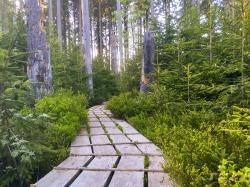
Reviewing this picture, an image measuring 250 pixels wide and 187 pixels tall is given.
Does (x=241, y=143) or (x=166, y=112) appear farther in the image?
(x=166, y=112)

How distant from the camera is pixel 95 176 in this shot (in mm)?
3760

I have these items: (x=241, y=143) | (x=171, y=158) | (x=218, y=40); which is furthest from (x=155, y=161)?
(x=218, y=40)

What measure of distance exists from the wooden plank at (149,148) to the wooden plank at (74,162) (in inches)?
35.6

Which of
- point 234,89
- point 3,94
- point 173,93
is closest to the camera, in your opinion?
point 3,94

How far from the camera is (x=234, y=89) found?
5.34 meters

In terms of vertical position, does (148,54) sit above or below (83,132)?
above

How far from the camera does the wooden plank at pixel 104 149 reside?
16.2ft

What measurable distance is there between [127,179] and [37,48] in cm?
616

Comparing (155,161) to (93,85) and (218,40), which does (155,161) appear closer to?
(218,40)

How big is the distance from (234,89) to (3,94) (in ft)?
11.7

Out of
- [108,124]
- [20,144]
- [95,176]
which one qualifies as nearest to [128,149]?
[95,176]

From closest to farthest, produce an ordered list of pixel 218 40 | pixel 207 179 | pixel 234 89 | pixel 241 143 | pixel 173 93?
1. pixel 207 179
2. pixel 241 143
3. pixel 234 89
4. pixel 173 93
5. pixel 218 40

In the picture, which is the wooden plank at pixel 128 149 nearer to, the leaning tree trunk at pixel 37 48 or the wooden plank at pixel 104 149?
the wooden plank at pixel 104 149

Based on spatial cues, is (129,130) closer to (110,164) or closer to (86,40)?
(110,164)
